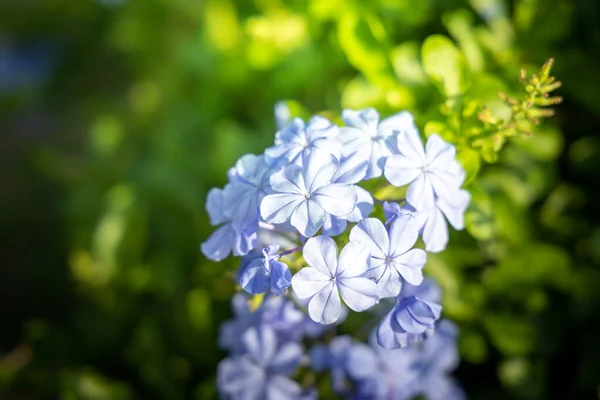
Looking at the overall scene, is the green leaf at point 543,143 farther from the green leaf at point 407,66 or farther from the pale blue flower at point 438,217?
the pale blue flower at point 438,217

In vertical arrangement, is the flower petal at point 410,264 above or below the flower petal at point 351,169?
below

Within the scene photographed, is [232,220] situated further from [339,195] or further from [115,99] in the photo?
[115,99]

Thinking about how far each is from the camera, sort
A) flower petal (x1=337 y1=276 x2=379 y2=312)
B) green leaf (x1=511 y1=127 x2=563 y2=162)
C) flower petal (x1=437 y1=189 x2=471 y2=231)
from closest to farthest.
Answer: flower petal (x1=337 y1=276 x2=379 y2=312)
flower petal (x1=437 y1=189 x2=471 y2=231)
green leaf (x1=511 y1=127 x2=563 y2=162)

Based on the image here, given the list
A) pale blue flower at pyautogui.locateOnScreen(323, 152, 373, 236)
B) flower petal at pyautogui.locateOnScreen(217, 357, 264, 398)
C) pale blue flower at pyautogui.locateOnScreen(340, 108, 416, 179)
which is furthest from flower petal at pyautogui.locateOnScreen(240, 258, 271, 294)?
flower petal at pyautogui.locateOnScreen(217, 357, 264, 398)

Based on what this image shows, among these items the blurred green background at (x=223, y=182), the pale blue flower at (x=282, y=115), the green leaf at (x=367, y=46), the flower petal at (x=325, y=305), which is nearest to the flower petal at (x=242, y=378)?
the blurred green background at (x=223, y=182)

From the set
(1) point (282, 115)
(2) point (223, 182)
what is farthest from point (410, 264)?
(2) point (223, 182)

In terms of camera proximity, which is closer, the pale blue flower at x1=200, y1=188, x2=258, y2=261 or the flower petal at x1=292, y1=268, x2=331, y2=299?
the flower petal at x1=292, y1=268, x2=331, y2=299

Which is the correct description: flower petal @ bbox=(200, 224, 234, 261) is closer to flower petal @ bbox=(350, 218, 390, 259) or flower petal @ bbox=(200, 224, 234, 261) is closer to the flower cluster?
the flower cluster
